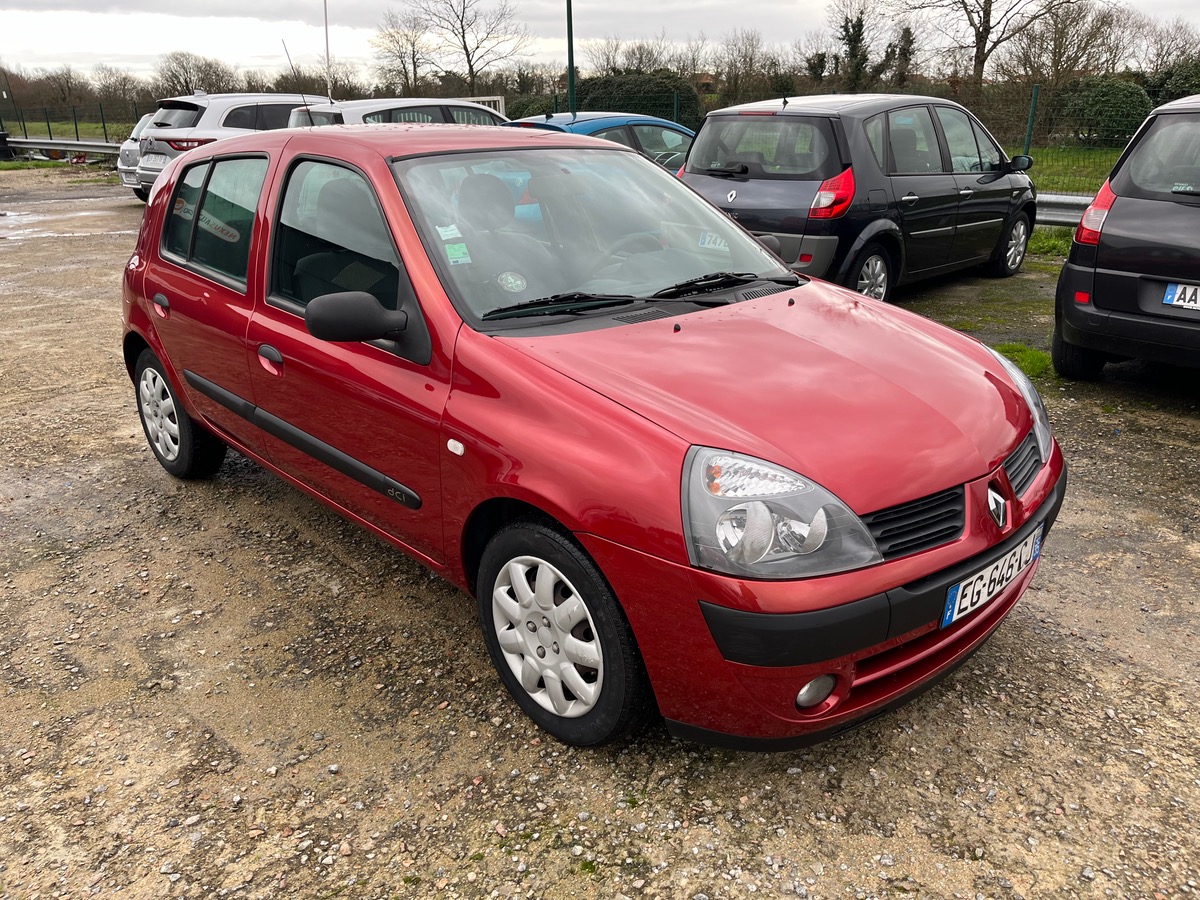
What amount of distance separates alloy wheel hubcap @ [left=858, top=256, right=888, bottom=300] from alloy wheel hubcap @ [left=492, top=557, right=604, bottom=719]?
16.5 feet

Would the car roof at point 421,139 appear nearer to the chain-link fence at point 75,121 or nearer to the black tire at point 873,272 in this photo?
the black tire at point 873,272

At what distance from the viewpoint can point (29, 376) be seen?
629 centimetres

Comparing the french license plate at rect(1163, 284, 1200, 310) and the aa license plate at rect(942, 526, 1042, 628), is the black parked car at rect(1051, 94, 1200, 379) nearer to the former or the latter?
the french license plate at rect(1163, 284, 1200, 310)

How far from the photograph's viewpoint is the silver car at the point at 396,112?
1102 cm

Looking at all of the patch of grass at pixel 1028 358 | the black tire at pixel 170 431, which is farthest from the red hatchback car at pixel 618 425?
the patch of grass at pixel 1028 358

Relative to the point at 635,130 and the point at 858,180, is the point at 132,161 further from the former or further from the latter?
the point at 858,180

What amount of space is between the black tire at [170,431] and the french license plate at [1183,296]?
4.78 m

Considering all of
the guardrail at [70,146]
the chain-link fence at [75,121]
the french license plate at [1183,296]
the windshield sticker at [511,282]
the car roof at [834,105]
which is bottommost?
the french license plate at [1183,296]

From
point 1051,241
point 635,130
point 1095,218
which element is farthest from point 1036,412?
point 635,130

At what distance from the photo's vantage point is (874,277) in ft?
23.2

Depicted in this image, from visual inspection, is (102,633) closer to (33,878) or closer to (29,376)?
(33,878)

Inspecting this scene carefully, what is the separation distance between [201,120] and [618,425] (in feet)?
43.1

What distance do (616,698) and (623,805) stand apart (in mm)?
290

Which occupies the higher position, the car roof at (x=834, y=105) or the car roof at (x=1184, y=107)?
the car roof at (x=834, y=105)
